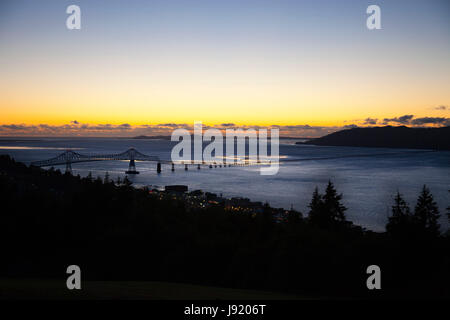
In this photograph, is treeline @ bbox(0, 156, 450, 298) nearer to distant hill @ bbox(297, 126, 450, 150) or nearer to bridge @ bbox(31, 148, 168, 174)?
bridge @ bbox(31, 148, 168, 174)

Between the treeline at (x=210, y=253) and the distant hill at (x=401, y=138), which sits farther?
the distant hill at (x=401, y=138)

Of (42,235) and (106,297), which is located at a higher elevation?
(106,297)

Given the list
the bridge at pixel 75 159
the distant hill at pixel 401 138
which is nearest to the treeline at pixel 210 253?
Answer: the bridge at pixel 75 159

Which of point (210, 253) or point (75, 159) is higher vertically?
point (75, 159)

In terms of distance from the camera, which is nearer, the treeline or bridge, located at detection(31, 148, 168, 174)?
the treeline

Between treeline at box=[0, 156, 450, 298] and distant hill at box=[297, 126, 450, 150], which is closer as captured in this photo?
treeline at box=[0, 156, 450, 298]

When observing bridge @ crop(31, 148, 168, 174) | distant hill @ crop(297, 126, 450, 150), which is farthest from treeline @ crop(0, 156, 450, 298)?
distant hill @ crop(297, 126, 450, 150)

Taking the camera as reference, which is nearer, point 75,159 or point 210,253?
point 210,253

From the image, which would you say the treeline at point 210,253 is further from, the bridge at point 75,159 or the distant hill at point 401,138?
the distant hill at point 401,138
